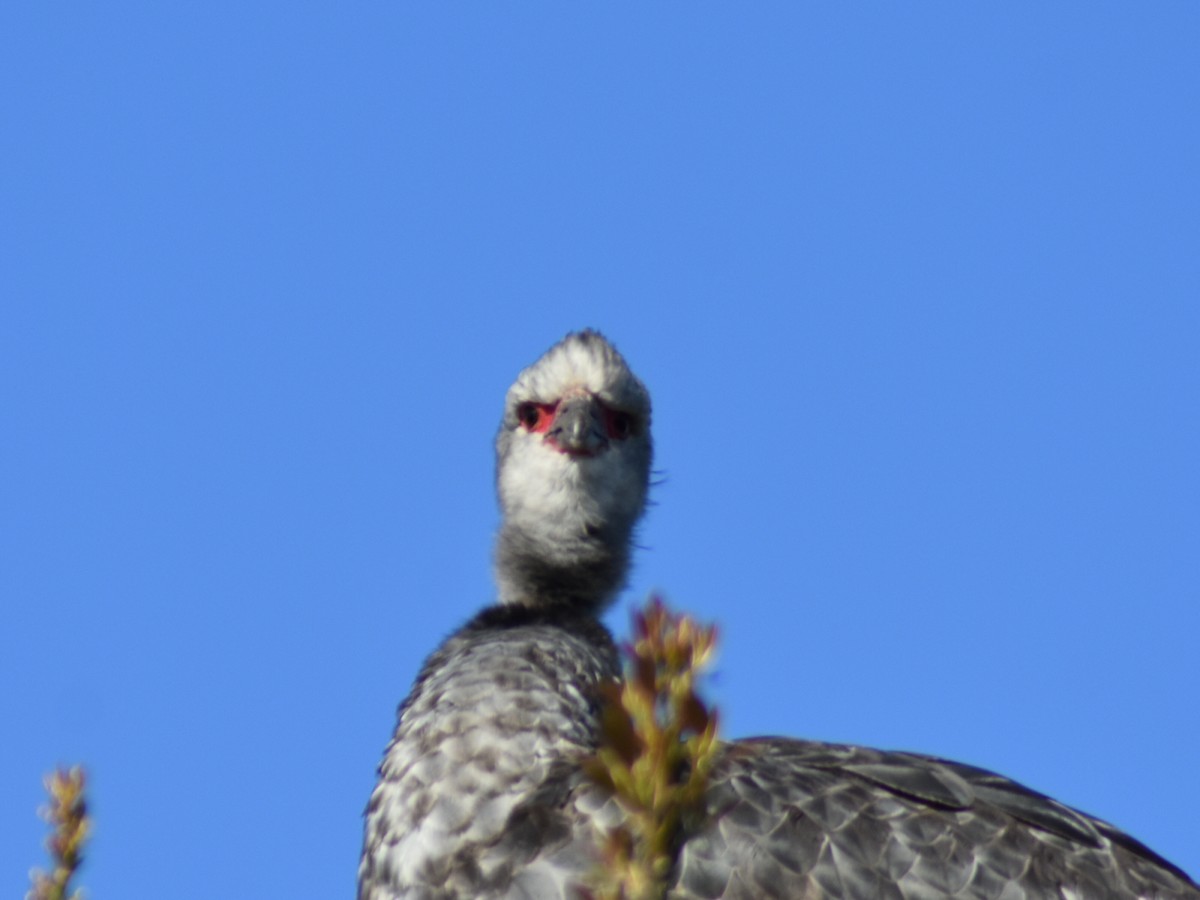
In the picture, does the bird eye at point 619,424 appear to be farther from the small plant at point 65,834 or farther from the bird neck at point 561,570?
the small plant at point 65,834

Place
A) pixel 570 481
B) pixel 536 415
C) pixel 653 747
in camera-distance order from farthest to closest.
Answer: pixel 536 415
pixel 570 481
pixel 653 747

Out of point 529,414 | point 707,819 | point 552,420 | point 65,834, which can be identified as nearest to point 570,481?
point 552,420

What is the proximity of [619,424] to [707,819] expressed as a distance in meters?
2.58

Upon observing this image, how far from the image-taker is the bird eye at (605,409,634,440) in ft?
19.4

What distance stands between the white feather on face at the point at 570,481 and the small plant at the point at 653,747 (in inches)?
173

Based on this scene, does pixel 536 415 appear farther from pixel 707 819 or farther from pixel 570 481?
pixel 707 819

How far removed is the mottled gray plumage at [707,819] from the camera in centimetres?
404

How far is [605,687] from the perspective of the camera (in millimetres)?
1407

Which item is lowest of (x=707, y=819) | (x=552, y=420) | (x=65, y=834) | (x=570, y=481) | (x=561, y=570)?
(x=65, y=834)

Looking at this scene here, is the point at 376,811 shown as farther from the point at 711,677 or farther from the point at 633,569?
the point at 711,677

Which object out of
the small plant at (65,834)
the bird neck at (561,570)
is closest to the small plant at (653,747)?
the small plant at (65,834)

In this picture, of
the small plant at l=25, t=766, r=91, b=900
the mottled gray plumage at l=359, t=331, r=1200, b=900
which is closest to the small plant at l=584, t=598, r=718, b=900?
the small plant at l=25, t=766, r=91, b=900

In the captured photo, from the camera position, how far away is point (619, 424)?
236 inches

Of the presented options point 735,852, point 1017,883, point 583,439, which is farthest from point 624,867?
point 583,439
